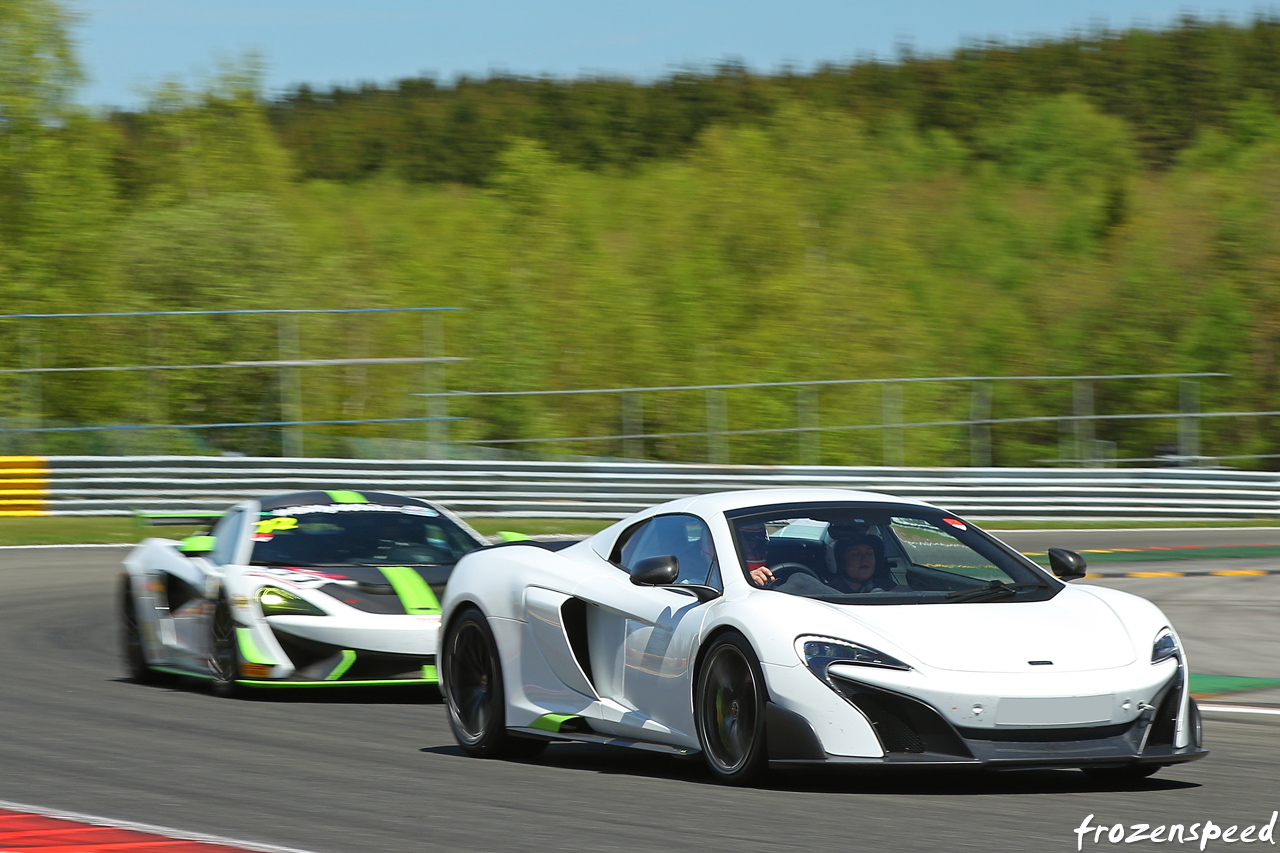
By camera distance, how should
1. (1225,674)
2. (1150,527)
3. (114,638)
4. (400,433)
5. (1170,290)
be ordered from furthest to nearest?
(1170,290), (400,433), (1150,527), (114,638), (1225,674)

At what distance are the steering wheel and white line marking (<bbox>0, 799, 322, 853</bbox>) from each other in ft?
7.38

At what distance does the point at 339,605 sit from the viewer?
389 inches

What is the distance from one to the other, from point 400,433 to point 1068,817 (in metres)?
26.6

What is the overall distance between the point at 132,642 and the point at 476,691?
423 centimetres

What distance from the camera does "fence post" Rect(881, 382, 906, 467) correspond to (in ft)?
96.5

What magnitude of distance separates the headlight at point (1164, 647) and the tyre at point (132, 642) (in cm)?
699

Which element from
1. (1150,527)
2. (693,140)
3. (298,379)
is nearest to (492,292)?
(298,379)

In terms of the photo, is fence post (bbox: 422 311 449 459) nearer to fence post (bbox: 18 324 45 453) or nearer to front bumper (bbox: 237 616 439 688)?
fence post (bbox: 18 324 45 453)

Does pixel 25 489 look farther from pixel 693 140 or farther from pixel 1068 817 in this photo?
pixel 693 140

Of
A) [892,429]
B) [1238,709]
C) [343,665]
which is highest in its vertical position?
[892,429]

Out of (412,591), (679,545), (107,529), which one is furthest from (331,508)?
(107,529)

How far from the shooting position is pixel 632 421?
30219mm

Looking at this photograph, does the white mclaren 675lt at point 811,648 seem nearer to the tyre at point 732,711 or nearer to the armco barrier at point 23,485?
the tyre at point 732,711

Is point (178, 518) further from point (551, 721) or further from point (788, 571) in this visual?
point (788, 571)
